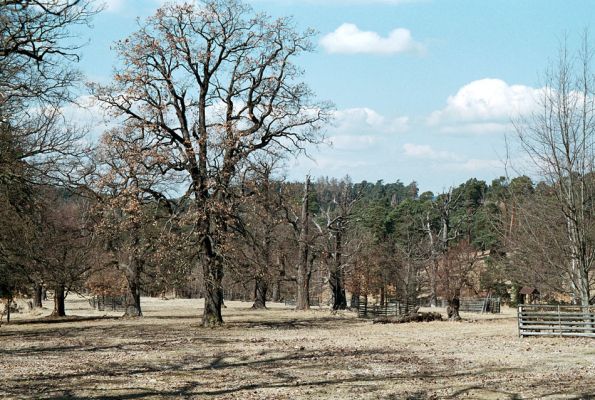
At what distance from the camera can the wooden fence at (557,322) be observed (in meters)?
25.7

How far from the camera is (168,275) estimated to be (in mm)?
39156

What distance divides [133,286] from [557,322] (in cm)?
2472

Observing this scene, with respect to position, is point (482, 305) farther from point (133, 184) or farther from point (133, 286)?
point (133, 184)

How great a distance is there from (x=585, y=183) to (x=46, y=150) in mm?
20744

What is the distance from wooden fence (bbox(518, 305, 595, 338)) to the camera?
2570cm

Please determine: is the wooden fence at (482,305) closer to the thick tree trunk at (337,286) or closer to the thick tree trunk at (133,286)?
the thick tree trunk at (337,286)

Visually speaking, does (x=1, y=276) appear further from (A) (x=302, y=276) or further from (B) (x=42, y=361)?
(A) (x=302, y=276)

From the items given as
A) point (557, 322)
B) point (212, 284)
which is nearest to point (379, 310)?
point (212, 284)

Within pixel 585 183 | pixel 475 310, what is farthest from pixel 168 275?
pixel 475 310

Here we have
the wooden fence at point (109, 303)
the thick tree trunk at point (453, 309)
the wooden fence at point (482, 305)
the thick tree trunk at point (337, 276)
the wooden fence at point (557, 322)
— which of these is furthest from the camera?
the wooden fence at point (109, 303)

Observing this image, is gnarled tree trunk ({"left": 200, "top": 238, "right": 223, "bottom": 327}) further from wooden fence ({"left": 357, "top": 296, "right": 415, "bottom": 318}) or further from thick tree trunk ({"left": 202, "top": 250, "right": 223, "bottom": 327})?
wooden fence ({"left": 357, "top": 296, "right": 415, "bottom": 318})

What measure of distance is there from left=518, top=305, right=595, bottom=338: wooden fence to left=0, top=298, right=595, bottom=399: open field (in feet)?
2.19

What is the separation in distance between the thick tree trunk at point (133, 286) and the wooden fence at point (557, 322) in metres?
Answer: 22.8

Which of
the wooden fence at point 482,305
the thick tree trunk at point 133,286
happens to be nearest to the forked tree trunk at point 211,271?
the thick tree trunk at point 133,286
